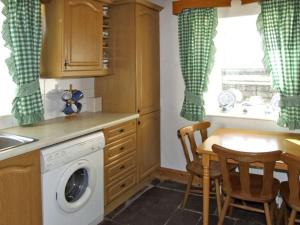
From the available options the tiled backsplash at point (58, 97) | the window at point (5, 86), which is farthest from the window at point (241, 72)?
the window at point (5, 86)

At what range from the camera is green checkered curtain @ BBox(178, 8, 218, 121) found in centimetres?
312

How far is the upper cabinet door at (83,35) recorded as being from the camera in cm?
253

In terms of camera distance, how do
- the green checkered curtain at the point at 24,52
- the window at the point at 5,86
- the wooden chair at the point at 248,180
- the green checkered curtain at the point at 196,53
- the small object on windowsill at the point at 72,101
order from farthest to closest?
the green checkered curtain at the point at 196,53
the small object on windowsill at the point at 72,101
the window at the point at 5,86
the green checkered curtain at the point at 24,52
the wooden chair at the point at 248,180

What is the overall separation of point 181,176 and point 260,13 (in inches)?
76.0

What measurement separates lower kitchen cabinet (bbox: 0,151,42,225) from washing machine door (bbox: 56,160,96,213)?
193 mm

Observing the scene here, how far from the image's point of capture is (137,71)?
306cm

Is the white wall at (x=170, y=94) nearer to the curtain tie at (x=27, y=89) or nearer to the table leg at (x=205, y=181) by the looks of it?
the table leg at (x=205, y=181)

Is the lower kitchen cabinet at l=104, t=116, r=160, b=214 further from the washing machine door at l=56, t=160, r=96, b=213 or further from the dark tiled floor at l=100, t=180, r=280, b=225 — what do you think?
the washing machine door at l=56, t=160, r=96, b=213

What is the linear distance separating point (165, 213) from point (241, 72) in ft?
5.39

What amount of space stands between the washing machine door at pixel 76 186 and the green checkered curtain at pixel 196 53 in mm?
1329

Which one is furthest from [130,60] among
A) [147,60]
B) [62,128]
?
[62,128]

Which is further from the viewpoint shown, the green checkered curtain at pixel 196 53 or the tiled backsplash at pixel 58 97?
the green checkered curtain at pixel 196 53

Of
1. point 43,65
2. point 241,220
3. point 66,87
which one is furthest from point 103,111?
point 241,220

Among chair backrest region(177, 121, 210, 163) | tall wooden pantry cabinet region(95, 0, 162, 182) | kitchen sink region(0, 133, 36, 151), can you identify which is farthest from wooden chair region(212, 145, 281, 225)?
kitchen sink region(0, 133, 36, 151)
